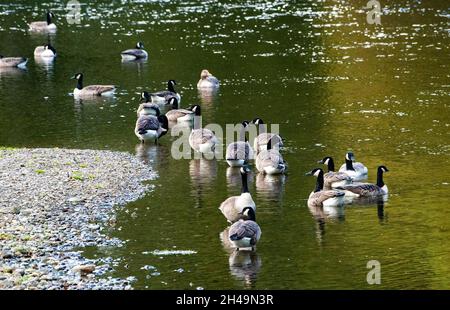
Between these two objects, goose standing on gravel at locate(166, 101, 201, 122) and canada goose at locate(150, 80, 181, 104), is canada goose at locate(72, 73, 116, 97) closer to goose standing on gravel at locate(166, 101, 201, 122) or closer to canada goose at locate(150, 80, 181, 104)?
canada goose at locate(150, 80, 181, 104)

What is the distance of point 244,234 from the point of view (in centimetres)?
2209

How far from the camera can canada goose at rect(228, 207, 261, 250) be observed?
22094 millimetres

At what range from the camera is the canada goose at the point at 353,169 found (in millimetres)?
29156

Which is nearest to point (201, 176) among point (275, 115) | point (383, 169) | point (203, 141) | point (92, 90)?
point (203, 141)

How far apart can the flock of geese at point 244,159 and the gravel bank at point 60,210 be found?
8.73 ft

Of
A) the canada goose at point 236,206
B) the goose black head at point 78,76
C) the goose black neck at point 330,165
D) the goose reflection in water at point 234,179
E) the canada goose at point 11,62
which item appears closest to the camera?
the canada goose at point 236,206

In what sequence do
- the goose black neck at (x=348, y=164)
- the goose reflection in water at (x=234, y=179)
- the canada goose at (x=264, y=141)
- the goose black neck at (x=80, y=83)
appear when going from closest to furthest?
the goose reflection in water at (x=234, y=179), the goose black neck at (x=348, y=164), the canada goose at (x=264, y=141), the goose black neck at (x=80, y=83)

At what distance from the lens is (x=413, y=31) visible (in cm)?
5788

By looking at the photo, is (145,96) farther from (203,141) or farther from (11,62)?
(11,62)

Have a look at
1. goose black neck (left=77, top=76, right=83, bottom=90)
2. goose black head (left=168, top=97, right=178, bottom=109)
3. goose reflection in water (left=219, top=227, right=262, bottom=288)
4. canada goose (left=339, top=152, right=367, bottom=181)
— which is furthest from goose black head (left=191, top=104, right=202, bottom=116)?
goose reflection in water (left=219, top=227, right=262, bottom=288)

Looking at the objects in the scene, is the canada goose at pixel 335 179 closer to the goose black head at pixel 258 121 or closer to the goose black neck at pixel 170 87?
the goose black head at pixel 258 121

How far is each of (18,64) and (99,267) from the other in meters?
34.6

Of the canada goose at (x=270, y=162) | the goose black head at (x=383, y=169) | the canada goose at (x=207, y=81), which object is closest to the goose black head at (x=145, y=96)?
the canada goose at (x=207, y=81)

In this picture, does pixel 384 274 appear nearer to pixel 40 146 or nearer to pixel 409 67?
pixel 40 146
